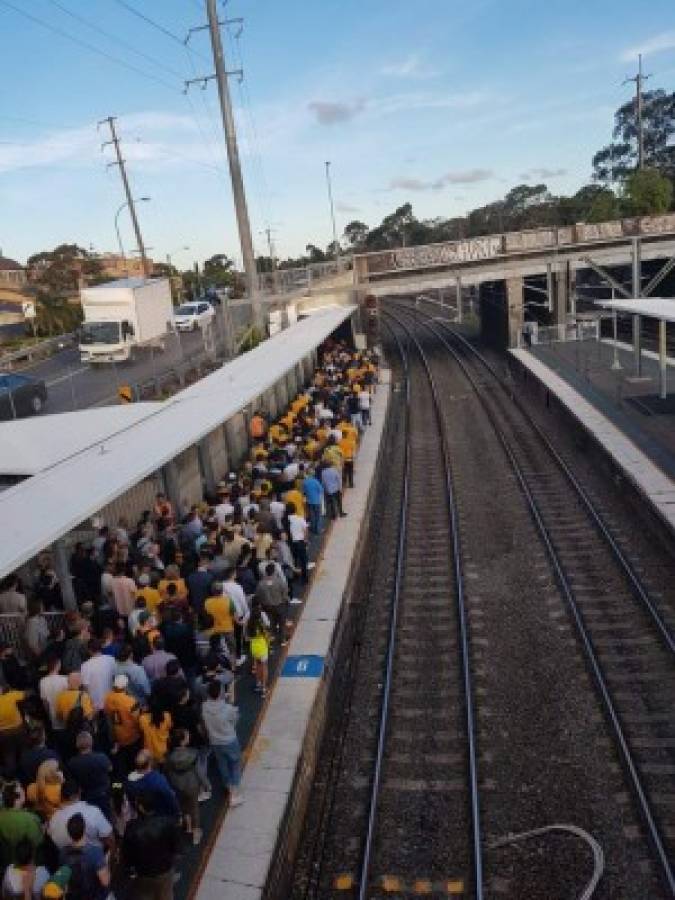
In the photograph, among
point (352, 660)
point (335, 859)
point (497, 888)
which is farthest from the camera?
point (352, 660)

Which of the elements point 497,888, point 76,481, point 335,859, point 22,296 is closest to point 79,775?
point 335,859

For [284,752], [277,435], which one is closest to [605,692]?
[284,752]

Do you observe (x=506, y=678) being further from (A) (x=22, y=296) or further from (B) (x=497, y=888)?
(A) (x=22, y=296)

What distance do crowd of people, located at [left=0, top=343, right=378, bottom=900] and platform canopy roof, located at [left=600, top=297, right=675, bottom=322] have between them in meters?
10.7

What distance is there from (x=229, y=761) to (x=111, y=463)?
4821mm

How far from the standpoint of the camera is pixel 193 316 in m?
41.0

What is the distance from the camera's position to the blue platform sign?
10.4 m

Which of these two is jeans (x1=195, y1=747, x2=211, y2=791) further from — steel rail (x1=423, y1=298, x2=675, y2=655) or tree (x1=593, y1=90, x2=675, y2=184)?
tree (x1=593, y1=90, x2=675, y2=184)

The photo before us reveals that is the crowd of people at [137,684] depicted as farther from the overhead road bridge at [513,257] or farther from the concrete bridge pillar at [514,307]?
the concrete bridge pillar at [514,307]

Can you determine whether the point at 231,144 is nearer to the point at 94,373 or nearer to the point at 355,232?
the point at 94,373

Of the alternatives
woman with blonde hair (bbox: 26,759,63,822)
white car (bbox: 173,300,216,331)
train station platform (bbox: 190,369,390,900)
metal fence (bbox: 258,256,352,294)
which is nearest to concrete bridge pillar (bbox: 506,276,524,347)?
metal fence (bbox: 258,256,352,294)

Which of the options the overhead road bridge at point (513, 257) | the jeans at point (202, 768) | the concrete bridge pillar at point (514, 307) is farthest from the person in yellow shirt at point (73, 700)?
the concrete bridge pillar at point (514, 307)

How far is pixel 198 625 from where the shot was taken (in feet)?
31.2

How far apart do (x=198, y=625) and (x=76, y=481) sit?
258cm
